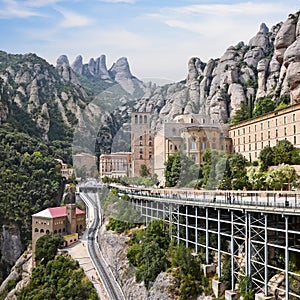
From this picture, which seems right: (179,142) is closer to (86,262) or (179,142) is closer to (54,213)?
(86,262)

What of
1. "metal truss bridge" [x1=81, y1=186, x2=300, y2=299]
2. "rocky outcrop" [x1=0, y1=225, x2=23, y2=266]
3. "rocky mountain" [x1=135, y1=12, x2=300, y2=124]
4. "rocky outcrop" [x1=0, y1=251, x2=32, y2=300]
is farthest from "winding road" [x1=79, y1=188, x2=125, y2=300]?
"rocky outcrop" [x1=0, y1=225, x2=23, y2=266]

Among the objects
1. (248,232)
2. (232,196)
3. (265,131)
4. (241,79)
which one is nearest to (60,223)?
(232,196)

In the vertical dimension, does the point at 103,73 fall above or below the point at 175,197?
above

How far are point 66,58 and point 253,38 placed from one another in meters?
75.3

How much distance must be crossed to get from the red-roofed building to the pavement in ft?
8.49

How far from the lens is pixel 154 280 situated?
19484 mm

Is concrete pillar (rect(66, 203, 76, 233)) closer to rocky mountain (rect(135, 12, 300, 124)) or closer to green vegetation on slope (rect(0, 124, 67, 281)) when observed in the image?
rocky mountain (rect(135, 12, 300, 124))

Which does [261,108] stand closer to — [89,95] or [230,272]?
[230,272]

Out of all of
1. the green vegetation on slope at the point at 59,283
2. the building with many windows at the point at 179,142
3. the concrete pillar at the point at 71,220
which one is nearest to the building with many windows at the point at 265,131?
the building with many windows at the point at 179,142

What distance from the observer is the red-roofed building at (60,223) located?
32.0 m

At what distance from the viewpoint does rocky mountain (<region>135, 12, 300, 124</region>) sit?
3894cm

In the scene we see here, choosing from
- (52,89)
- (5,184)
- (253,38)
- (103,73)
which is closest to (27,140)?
(5,184)

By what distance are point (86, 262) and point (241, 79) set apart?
3477 cm

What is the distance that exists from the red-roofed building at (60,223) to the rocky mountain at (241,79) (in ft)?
37.1
